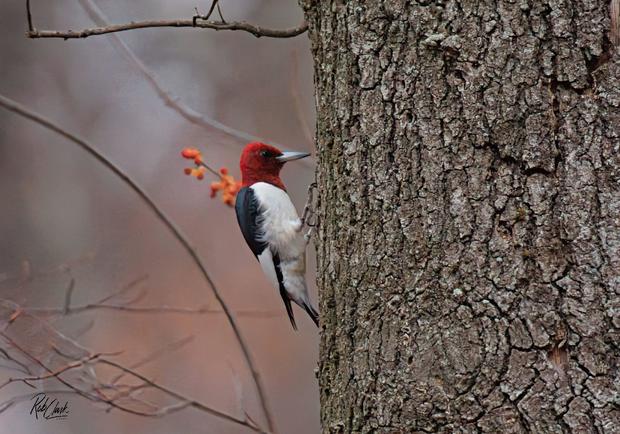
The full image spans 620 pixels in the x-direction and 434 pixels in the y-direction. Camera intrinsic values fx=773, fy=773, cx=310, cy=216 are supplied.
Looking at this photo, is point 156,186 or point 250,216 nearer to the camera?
point 250,216

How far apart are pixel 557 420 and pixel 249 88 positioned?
20.5 ft

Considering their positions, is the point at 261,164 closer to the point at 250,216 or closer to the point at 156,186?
the point at 250,216

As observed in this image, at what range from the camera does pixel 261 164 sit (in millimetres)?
3938

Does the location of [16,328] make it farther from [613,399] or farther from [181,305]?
[181,305]

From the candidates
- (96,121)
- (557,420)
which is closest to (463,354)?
(557,420)

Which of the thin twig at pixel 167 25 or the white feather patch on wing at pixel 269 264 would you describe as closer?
the thin twig at pixel 167 25

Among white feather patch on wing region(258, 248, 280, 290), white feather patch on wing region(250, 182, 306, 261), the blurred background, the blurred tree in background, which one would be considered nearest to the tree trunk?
the blurred tree in background

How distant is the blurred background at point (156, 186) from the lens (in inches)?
259

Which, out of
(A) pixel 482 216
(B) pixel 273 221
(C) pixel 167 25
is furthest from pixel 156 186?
(A) pixel 482 216

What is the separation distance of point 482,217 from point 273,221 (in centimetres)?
234

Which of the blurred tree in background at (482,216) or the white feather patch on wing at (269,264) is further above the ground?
the white feather patch on wing at (269,264)

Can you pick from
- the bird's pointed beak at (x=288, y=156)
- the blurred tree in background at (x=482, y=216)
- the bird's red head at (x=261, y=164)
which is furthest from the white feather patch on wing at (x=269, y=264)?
the blurred tree in background at (x=482, y=216)

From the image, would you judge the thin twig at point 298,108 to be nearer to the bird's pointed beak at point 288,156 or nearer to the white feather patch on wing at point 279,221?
the bird's pointed beak at point 288,156

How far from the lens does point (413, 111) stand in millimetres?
1661
